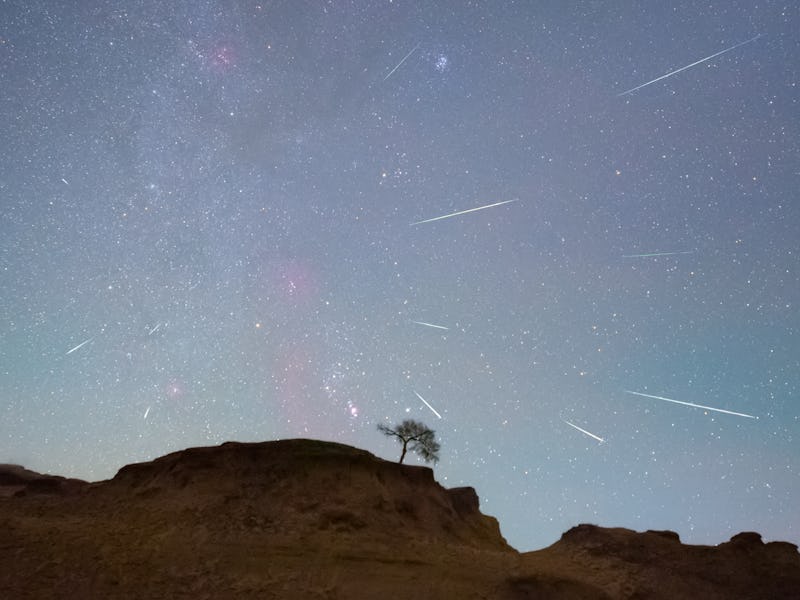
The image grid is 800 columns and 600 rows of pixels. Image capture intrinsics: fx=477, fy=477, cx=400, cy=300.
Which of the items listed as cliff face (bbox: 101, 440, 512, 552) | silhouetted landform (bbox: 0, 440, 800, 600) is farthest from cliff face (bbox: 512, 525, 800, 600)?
cliff face (bbox: 101, 440, 512, 552)

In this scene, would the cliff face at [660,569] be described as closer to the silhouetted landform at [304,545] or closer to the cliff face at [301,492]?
the silhouetted landform at [304,545]

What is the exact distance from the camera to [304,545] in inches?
1001

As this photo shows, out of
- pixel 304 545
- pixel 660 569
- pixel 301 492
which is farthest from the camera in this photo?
pixel 301 492

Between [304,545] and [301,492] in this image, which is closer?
[304,545]

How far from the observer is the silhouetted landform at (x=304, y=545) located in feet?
75.5

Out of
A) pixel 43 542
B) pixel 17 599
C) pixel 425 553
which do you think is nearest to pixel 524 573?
pixel 425 553

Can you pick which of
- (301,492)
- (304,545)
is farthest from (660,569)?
(301,492)

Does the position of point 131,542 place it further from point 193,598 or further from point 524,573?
point 524,573

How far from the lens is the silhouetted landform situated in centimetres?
2300

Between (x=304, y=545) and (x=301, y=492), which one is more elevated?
(x=301, y=492)

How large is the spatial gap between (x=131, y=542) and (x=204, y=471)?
276 inches

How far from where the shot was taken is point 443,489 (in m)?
37.8

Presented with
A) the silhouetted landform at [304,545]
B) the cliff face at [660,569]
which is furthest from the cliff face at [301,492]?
the cliff face at [660,569]

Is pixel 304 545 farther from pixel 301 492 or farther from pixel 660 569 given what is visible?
pixel 660 569
